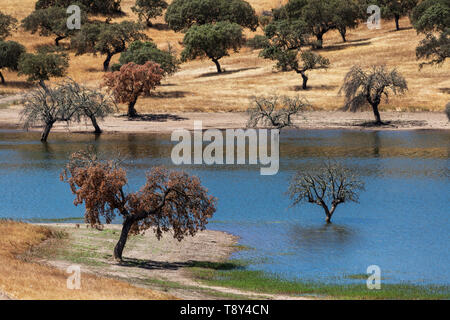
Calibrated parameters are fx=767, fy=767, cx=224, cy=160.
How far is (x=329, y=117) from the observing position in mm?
115562

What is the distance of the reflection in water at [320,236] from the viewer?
4750 cm

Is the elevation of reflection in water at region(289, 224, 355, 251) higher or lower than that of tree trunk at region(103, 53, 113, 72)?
lower

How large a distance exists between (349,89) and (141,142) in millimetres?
31223

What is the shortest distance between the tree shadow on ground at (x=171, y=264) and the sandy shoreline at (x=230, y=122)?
217 feet

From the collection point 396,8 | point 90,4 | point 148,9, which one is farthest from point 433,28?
point 90,4

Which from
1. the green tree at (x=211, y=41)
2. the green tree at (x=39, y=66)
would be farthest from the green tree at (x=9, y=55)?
the green tree at (x=211, y=41)

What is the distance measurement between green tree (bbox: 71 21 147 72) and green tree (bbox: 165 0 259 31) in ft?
66.6

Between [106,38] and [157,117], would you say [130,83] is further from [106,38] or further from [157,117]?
[106,38]

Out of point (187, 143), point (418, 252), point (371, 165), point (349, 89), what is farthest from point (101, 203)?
point (349, 89)

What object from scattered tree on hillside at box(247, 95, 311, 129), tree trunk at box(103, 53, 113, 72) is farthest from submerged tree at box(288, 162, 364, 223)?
tree trunk at box(103, 53, 113, 72)

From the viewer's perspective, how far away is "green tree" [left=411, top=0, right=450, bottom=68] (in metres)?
127

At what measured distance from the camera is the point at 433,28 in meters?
146

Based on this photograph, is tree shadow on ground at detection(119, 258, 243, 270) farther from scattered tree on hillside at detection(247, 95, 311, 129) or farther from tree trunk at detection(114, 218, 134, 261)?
scattered tree on hillside at detection(247, 95, 311, 129)
